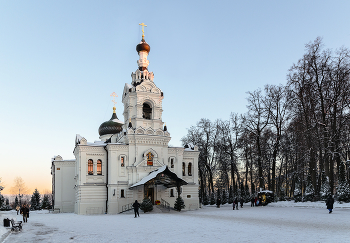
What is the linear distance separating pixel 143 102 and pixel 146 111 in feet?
3.52

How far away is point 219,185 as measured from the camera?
51750 mm

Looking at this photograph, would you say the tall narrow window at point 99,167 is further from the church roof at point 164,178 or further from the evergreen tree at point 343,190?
the evergreen tree at point 343,190

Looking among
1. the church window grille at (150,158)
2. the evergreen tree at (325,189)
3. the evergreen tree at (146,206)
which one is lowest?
the evergreen tree at (146,206)

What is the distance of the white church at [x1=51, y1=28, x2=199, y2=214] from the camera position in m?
31.6

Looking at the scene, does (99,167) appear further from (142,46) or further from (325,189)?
(325,189)

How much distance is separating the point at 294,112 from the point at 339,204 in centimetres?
1112

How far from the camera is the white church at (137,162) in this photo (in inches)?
1245

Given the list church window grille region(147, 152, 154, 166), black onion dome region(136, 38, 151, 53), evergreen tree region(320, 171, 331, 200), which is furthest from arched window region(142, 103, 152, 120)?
evergreen tree region(320, 171, 331, 200)

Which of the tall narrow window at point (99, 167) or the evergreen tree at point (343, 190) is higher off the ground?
the tall narrow window at point (99, 167)

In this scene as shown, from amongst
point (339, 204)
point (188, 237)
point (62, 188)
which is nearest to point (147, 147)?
point (62, 188)

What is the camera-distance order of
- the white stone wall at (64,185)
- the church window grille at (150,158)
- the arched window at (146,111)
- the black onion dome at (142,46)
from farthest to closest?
the white stone wall at (64,185)
the black onion dome at (142,46)
the arched window at (146,111)
the church window grille at (150,158)

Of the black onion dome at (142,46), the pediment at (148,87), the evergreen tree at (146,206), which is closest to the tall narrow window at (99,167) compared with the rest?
the evergreen tree at (146,206)

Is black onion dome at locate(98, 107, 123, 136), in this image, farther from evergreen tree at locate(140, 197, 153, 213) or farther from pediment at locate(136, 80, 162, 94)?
evergreen tree at locate(140, 197, 153, 213)

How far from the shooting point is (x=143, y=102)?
115 ft
